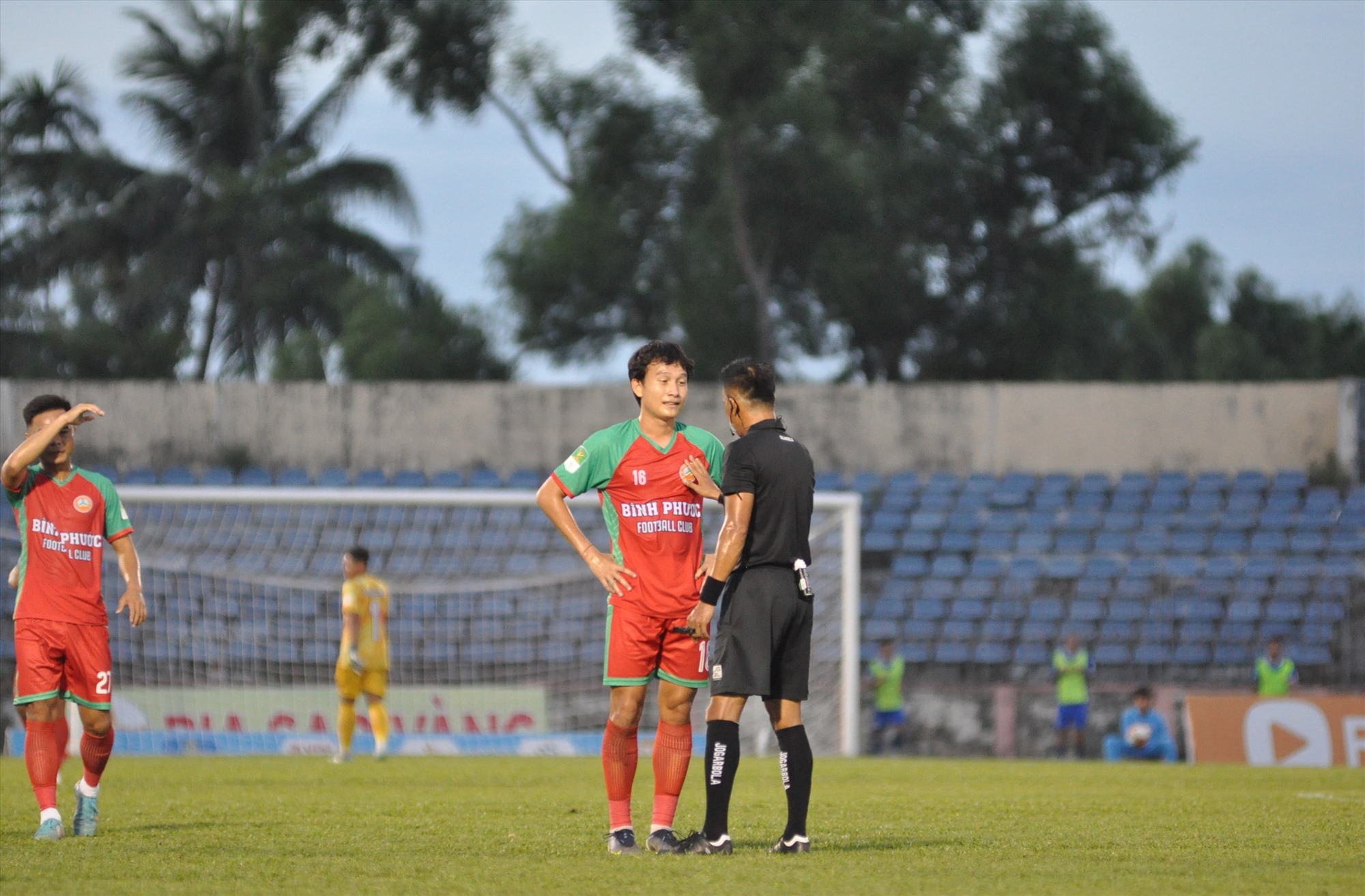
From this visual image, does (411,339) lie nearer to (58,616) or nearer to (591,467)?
(58,616)

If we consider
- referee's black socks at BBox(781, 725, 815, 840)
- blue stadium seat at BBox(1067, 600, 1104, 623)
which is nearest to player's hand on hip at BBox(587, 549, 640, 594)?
referee's black socks at BBox(781, 725, 815, 840)

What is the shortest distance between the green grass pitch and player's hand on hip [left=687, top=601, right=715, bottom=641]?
0.88 metres

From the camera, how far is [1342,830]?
302 inches

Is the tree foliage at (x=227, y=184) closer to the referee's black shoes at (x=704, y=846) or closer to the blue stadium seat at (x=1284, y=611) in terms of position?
the blue stadium seat at (x=1284, y=611)

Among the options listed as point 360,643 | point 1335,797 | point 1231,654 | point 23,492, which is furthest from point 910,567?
point 23,492

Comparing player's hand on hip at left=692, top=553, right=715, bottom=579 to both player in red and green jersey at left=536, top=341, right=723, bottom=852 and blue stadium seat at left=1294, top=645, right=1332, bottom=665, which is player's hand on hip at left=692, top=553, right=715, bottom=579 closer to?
player in red and green jersey at left=536, top=341, right=723, bottom=852

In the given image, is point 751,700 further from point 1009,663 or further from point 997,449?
point 997,449

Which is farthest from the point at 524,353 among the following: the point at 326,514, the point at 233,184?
the point at 326,514

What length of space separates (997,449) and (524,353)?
46.4 ft

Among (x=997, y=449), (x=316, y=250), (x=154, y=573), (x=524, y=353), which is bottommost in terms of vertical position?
(x=154, y=573)

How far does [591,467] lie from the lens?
659 cm

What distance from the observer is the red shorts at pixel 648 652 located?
21.4ft

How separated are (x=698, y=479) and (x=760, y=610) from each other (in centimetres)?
60

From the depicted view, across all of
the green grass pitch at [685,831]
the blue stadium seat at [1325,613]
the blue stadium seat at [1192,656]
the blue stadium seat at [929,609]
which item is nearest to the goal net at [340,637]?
the blue stadium seat at [929,609]
